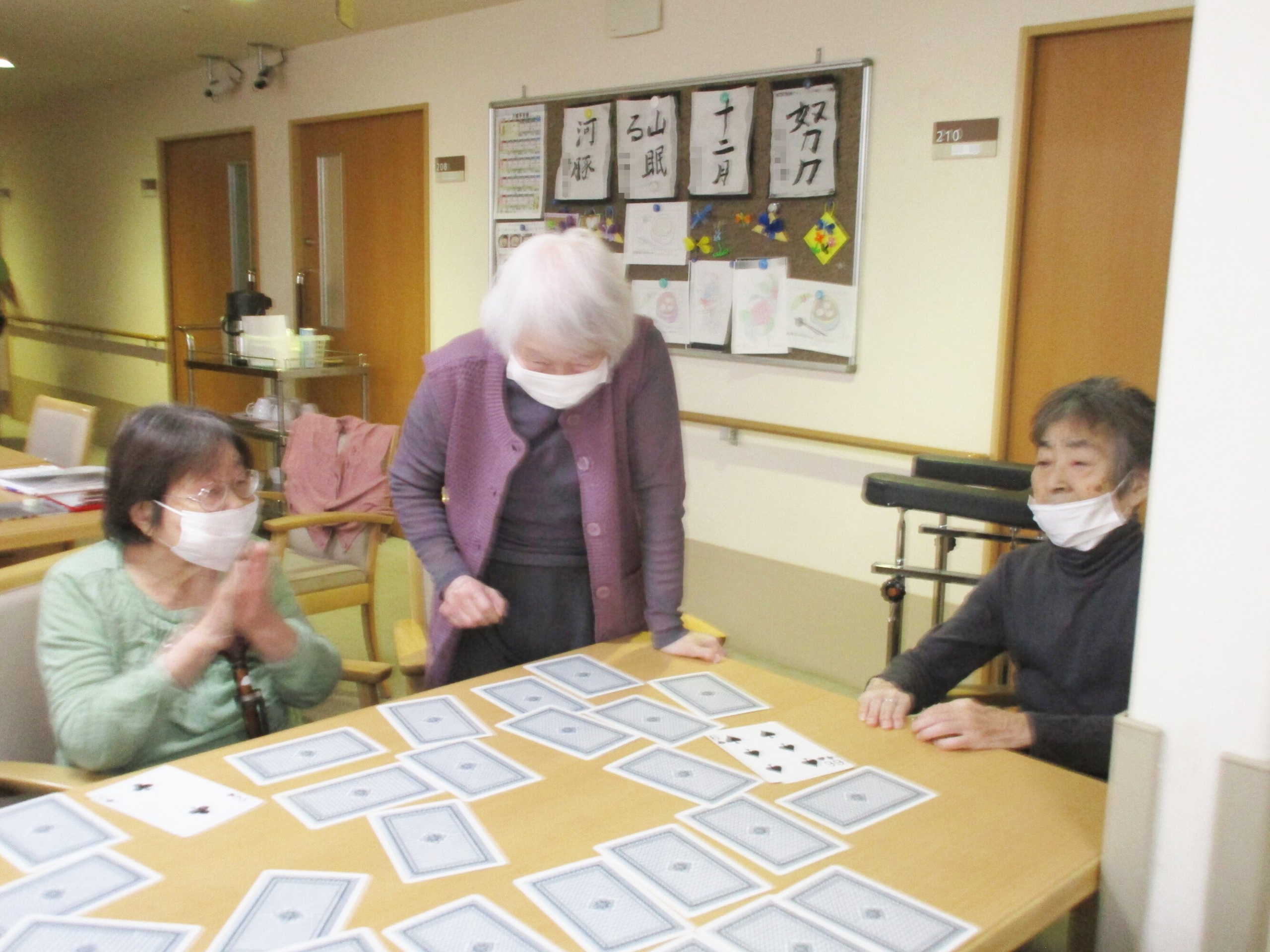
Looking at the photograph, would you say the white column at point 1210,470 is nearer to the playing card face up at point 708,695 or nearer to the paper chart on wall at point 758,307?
the playing card face up at point 708,695

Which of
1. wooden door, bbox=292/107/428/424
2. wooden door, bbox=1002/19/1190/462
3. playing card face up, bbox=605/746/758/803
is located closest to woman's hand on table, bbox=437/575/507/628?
playing card face up, bbox=605/746/758/803

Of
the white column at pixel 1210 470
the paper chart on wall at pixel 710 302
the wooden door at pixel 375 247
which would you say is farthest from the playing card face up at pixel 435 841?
the wooden door at pixel 375 247

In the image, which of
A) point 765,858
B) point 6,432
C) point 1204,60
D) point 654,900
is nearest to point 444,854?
point 654,900

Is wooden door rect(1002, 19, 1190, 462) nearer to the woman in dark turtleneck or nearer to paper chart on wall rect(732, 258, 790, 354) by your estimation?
paper chart on wall rect(732, 258, 790, 354)

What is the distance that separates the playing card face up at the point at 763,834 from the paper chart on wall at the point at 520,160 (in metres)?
3.53

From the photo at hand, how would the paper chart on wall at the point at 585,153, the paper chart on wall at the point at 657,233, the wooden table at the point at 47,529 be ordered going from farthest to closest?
the paper chart on wall at the point at 585,153
the paper chart on wall at the point at 657,233
the wooden table at the point at 47,529

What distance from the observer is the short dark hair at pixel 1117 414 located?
66.9 inches

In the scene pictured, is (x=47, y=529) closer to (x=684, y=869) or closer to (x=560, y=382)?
(x=560, y=382)

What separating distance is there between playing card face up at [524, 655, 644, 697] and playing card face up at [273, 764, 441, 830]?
1.25 ft

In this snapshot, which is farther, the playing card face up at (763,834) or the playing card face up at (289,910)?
the playing card face up at (763,834)

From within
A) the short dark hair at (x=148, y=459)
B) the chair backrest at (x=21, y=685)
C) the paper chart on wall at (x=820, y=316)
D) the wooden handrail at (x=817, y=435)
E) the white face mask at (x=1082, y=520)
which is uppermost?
the paper chart on wall at (x=820, y=316)

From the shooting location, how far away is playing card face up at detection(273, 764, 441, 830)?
121 cm

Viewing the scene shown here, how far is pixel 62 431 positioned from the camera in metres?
3.74

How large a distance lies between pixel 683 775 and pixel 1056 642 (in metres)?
0.73
